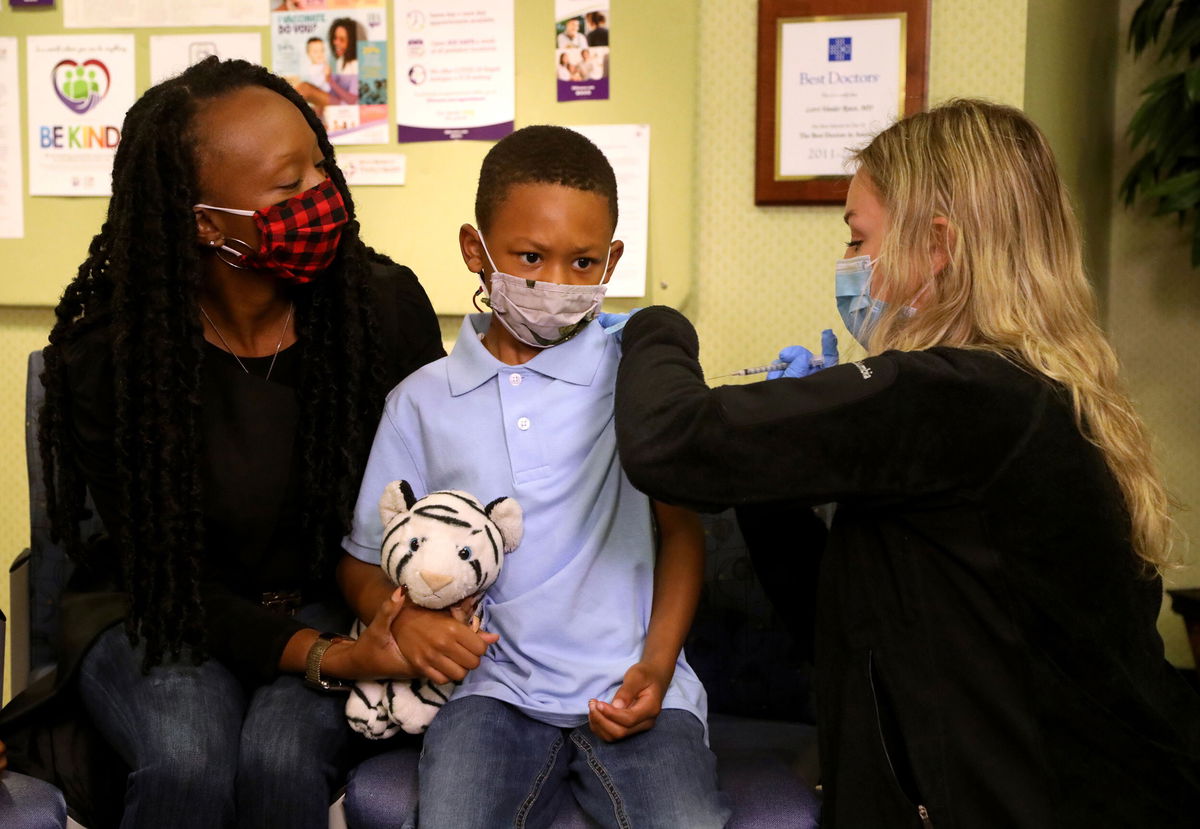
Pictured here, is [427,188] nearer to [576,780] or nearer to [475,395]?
[475,395]

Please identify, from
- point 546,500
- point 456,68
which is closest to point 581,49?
point 456,68

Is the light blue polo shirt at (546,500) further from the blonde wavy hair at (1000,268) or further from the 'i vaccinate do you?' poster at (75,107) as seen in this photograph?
the 'i vaccinate do you?' poster at (75,107)

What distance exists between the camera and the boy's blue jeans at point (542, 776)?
1301 millimetres

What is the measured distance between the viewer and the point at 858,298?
1.42m

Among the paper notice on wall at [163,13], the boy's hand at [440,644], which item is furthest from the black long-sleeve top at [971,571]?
the paper notice on wall at [163,13]

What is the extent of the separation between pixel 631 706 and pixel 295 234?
2.85 ft

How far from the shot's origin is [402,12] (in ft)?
8.30

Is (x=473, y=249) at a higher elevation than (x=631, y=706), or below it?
higher

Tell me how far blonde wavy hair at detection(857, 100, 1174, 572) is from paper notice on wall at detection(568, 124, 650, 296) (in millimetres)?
1153

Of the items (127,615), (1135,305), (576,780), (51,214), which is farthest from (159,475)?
(1135,305)

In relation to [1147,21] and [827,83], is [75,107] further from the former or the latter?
[1147,21]

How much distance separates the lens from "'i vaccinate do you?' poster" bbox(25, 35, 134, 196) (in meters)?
2.62

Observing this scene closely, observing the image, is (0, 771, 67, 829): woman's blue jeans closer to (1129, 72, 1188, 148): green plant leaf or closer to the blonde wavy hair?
the blonde wavy hair

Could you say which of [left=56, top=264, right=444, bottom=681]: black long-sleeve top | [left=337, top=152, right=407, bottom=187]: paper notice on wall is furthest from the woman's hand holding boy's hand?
[left=337, top=152, right=407, bottom=187]: paper notice on wall
